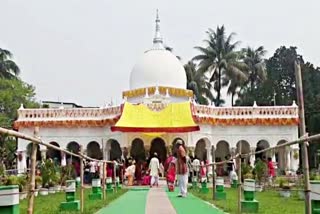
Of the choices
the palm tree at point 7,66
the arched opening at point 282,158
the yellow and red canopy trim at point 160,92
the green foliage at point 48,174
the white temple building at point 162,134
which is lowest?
the green foliage at point 48,174

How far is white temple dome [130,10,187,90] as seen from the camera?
37.2m

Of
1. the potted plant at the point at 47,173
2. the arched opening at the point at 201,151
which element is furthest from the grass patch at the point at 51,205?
the arched opening at the point at 201,151

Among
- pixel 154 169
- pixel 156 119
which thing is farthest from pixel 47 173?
pixel 156 119

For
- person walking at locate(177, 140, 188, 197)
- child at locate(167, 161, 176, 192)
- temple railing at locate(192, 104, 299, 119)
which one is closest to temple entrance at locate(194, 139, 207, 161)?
temple railing at locate(192, 104, 299, 119)

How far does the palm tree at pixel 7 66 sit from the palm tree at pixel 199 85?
14.9 meters

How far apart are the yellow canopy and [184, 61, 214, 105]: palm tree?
17116 mm

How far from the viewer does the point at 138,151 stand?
35.8 metres

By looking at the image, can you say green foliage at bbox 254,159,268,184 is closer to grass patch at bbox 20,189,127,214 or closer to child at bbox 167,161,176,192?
child at bbox 167,161,176,192

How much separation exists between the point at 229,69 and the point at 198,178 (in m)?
22.9

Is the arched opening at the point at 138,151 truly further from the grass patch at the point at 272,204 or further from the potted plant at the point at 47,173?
the grass patch at the point at 272,204

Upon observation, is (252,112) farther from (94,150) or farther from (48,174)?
(48,174)

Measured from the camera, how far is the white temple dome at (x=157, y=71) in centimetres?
3722

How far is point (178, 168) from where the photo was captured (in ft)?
55.9

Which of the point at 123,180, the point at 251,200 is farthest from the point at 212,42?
the point at 251,200
